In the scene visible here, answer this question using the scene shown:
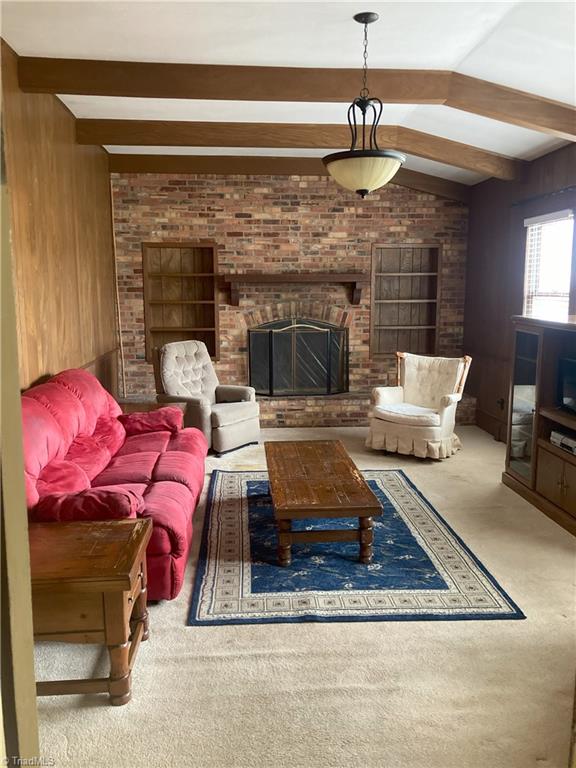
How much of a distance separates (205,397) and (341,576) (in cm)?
288

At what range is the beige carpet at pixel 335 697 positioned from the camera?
1941 millimetres

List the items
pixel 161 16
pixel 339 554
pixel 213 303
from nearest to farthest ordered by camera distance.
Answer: pixel 161 16, pixel 339 554, pixel 213 303

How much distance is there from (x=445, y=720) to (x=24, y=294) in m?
3.12

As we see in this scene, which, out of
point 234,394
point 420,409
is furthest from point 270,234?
point 420,409

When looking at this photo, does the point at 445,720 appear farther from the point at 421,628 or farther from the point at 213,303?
the point at 213,303

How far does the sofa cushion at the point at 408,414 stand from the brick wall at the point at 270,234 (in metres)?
1.07

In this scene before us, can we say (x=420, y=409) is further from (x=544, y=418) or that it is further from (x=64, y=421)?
(x=64, y=421)

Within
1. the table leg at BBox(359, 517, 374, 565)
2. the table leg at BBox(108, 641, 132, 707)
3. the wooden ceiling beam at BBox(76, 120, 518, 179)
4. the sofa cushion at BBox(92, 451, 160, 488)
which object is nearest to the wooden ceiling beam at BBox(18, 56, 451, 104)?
the wooden ceiling beam at BBox(76, 120, 518, 179)

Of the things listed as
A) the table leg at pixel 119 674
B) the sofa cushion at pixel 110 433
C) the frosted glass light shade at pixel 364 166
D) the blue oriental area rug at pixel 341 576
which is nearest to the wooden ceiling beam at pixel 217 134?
the frosted glass light shade at pixel 364 166

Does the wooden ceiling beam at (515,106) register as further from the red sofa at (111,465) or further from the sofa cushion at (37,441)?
the sofa cushion at (37,441)

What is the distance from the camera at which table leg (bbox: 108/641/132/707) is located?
7.00ft

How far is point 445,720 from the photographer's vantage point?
208 centimetres

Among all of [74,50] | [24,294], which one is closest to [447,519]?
[24,294]

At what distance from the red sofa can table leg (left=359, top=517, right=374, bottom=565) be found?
0.92m
